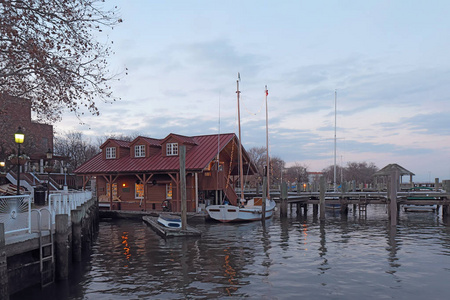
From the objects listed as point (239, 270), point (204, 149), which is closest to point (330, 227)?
point (204, 149)

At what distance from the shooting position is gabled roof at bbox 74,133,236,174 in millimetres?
33719

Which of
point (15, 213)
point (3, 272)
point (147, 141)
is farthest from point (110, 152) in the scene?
point (3, 272)

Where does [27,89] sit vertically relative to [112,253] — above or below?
above

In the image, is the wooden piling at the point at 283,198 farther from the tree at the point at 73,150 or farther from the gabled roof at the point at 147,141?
the tree at the point at 73,150

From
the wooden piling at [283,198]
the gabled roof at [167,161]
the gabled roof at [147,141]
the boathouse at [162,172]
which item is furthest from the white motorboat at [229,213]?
the gabled roof at [147,141]

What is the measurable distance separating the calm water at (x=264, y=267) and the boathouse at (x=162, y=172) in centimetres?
913

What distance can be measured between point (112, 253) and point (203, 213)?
45.0ft

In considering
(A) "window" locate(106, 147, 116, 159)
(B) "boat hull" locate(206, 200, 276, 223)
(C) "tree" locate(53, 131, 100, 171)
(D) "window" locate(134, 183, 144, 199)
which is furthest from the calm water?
(C) "tree" locate(53, 131, 100, 171)

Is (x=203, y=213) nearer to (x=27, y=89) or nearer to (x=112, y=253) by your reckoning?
(x=112, y=253)

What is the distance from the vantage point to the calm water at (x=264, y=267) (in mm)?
12352

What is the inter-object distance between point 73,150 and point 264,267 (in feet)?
232

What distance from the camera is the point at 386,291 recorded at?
41.0 feet

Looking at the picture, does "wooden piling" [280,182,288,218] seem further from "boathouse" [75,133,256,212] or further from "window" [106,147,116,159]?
"window" [106,147,116,159]

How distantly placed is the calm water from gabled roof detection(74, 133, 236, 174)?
9233 mm
